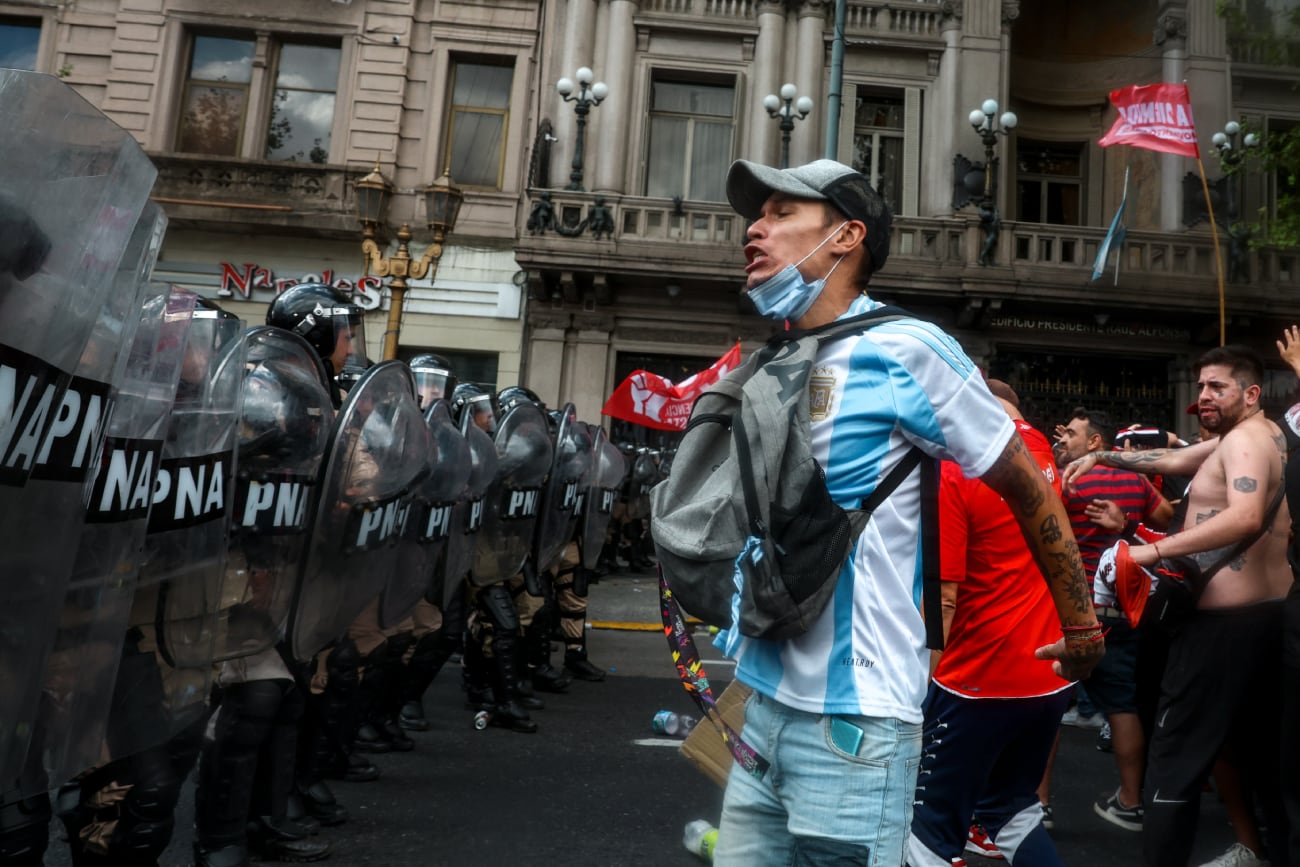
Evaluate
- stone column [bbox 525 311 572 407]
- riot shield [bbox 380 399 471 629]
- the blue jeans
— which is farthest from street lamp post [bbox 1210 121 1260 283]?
the blue jeans

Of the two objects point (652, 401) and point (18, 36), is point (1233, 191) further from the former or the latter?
point (18, 36)

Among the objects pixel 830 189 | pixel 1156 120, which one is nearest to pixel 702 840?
pixel 830 189

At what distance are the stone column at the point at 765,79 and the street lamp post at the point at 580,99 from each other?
2.58m

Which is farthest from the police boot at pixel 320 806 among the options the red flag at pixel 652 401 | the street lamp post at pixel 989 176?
the street lamp post at pixel 989 176

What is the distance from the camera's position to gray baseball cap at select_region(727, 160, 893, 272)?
1967 mm

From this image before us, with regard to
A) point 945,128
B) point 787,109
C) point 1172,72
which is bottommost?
point 787,109

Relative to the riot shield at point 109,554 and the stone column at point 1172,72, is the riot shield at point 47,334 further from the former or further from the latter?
the stone column at point 1172,72

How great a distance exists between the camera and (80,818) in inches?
104

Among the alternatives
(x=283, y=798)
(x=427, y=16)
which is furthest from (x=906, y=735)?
(x=427, y=16)

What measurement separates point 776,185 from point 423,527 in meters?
2.84

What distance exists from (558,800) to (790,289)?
3420 millimetres

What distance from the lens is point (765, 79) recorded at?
17938 millimetres

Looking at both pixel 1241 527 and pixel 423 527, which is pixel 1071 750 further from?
pixel 423 527

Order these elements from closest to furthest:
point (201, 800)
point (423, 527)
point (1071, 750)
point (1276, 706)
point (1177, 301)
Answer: point (201, 800), point (1276, 706), point (423, 527), point (1071, 750), point (1177, 301)
